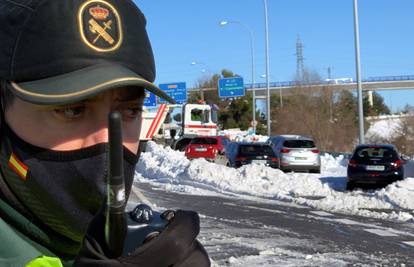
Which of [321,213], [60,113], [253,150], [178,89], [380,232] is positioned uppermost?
[178,89]

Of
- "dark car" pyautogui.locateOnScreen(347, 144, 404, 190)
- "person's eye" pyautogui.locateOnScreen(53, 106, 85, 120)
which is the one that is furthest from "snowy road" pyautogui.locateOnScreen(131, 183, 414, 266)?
"person's eye" pyautogui.locateOnScreen(53, 106, 85, 120)

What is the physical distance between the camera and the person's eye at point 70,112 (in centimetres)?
143

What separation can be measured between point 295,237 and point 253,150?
46.8 ft

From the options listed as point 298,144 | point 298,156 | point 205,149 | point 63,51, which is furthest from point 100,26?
point 205,149

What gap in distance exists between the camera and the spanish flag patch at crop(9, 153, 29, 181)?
1.45 m

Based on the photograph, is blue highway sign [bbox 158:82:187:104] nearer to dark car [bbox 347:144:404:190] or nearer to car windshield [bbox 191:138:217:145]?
car windshield [bbox 191:138:217:145]

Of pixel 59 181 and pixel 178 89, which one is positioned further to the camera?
pixel 178 89

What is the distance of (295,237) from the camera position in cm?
961

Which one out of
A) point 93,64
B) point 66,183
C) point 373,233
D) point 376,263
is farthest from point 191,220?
point 373,233

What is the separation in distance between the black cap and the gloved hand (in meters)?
0.37

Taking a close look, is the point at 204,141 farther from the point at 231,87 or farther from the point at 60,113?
the point at 60,113

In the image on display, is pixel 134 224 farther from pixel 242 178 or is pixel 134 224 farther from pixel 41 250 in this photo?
pixel 242 178

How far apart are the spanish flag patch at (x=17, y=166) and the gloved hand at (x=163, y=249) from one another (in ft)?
1.16

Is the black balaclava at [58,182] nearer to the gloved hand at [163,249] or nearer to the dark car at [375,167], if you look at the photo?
the gloved hand at [163,249]
